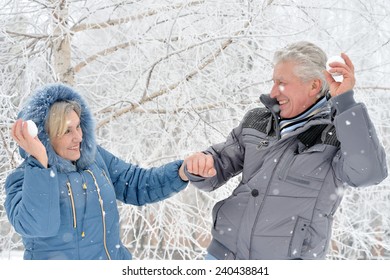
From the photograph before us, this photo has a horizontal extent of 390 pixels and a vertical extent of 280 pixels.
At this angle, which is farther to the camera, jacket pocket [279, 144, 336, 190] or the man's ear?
the man's ear

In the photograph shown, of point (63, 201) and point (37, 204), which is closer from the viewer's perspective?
point (37, 204)

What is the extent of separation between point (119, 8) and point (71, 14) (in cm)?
44

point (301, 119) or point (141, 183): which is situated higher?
point (301, 119)

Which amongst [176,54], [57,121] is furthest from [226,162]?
[176,54]

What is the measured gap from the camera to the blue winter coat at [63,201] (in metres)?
2.42

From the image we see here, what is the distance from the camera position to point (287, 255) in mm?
2445

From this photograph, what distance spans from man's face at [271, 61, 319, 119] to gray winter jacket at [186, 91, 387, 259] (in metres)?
0.06

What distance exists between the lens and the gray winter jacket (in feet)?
7.93

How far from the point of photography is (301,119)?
2561 millimetres

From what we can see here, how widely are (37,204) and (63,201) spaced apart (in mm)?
156

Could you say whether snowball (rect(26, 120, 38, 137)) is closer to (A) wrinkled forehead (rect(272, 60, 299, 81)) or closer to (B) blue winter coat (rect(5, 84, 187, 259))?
(B) blue winter coat (rect(5, 84, 187, 259))

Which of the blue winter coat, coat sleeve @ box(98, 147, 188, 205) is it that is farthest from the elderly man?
the blue winter coat

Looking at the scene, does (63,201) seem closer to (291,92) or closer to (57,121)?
(57,121)

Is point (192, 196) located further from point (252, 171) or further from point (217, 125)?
point (252, 171)
